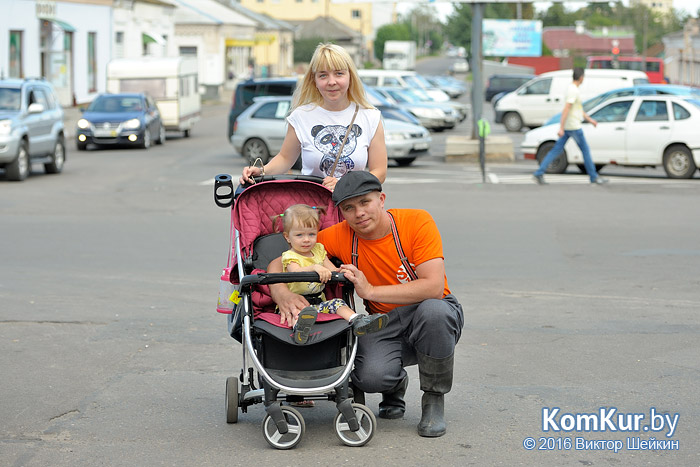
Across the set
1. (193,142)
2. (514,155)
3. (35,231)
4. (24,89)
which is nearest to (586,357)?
(35,231)

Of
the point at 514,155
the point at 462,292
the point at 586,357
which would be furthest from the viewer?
the point at 514,155

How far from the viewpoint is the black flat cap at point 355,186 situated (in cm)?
495

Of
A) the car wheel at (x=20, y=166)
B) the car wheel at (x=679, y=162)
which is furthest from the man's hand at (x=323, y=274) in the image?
the car wheel at (x=679, y=162)

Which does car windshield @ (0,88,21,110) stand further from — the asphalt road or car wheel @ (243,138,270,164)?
car wheel @ (243,138,270,164)

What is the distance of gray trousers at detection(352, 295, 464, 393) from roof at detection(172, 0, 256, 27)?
70.7 metres

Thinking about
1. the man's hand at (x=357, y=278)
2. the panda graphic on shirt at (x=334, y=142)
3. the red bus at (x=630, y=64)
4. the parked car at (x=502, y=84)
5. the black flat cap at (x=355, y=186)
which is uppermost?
the red bus at (x=630, y=64)

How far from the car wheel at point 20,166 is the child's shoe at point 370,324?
1521 centimetres

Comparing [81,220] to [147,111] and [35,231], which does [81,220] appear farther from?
[147,111]

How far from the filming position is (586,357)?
6.70m

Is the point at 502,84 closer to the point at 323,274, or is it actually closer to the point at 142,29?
the point at 142,29

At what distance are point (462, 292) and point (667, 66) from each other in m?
94.2

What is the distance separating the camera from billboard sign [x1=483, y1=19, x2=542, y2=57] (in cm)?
5467

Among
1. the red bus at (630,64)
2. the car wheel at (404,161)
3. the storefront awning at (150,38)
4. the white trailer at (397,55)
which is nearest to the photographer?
the car wheel at (404,161)

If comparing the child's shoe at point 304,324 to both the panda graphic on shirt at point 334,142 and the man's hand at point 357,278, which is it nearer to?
the man's hand at point 357,278
